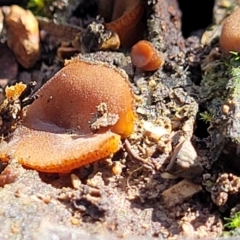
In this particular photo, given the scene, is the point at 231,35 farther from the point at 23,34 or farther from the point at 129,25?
the point at 23,34

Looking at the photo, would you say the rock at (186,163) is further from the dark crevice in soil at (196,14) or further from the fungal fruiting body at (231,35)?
the dark crevice in soil at (196,14)

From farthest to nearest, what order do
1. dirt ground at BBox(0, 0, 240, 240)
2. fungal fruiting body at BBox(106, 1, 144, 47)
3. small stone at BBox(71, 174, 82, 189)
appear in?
fungal fruiting body at BBox(106, 1, 144, 47), small stone at BBox(71, 174, 82, 189), dirt ground at BBox(0, 0, 240, 240)

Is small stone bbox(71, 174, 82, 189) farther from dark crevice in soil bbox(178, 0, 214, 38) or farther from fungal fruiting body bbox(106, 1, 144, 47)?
dark crevice in soil bbox(178, 0, 214, 38)

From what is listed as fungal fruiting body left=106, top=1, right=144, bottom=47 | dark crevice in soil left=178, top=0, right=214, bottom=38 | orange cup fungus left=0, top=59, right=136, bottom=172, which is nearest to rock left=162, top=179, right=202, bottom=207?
orange cup fungus left=0, top=59, right=136, bottom=172

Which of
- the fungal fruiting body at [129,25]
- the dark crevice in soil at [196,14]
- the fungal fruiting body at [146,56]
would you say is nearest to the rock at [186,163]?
the fungal fruiting body at [146,56]

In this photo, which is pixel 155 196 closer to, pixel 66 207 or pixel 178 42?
pixel 66 207

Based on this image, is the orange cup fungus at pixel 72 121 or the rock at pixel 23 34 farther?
the rock at pixel 23 34
